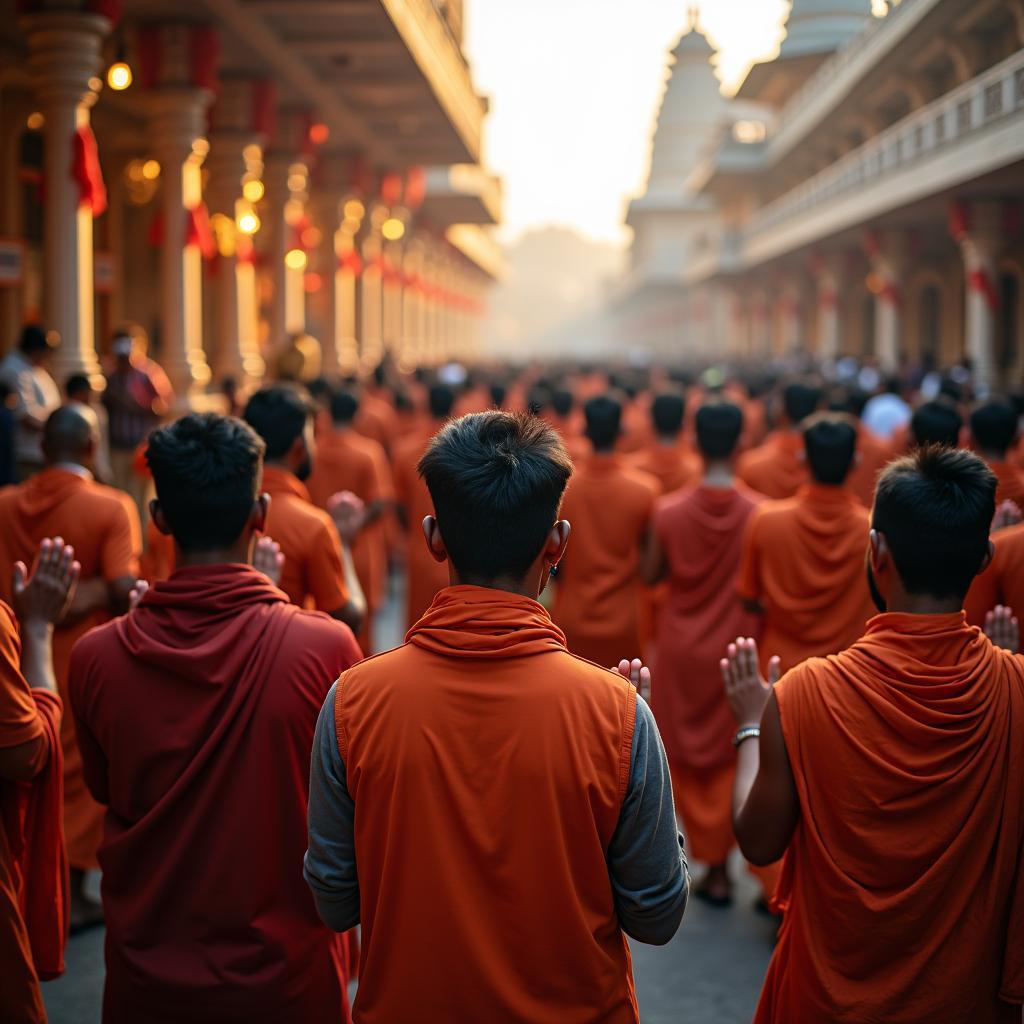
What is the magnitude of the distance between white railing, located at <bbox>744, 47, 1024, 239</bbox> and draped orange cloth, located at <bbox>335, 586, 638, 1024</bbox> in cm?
1175

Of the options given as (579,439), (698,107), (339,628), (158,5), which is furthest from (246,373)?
(698,107)

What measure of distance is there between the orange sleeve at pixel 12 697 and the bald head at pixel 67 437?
1.78 meters

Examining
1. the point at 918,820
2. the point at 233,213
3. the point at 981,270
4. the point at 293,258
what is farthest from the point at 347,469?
the point at 981,270

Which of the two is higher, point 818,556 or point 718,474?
point 718,474

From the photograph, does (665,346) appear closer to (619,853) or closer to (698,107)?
(698,107)

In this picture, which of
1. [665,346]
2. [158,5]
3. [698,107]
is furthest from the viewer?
[665,346]

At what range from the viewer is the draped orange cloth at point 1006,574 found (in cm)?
383

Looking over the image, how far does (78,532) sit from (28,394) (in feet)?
14.7

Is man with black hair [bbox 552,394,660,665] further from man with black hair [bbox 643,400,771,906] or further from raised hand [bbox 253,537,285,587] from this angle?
raised hand [bbox 253,537,285,587]

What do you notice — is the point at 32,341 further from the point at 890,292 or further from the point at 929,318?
the point at 929,318

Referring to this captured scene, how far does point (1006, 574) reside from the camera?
386cm

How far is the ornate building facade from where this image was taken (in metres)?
15.7

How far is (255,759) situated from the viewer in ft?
8.04

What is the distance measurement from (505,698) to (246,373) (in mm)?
12676
